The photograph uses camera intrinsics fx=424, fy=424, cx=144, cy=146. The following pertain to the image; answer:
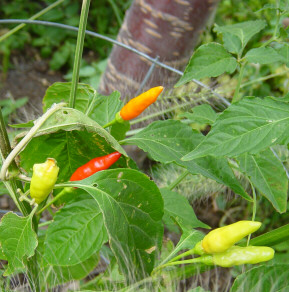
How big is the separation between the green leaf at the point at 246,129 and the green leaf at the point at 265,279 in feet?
0.62

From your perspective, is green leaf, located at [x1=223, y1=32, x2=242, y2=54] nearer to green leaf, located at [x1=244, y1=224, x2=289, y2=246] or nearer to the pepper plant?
the pepper plant

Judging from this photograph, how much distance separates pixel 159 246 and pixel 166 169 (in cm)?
80

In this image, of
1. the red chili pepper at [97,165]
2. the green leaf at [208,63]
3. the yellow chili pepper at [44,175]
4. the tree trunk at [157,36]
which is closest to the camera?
the yellow chili pepper at [44,175]

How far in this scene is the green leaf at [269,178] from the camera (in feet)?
2.40

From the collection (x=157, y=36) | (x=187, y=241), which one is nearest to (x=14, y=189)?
(x=187, y=241)

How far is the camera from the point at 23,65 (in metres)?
2.70

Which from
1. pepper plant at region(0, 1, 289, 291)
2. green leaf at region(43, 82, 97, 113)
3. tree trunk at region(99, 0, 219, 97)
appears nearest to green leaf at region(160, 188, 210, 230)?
pepper plant at region(0, 1, 289, 291)

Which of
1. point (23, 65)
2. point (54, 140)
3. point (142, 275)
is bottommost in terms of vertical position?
point (23, 65)

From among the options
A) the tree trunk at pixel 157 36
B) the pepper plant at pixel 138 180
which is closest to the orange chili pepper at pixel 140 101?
the pepper plant at pixel 138 180

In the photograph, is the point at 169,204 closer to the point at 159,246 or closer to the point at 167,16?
the point at 159,246

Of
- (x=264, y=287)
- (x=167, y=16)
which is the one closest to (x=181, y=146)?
(x=264, y=287)

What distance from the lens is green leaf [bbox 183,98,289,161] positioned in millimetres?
592

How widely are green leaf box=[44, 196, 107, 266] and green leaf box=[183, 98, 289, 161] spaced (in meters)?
0.23

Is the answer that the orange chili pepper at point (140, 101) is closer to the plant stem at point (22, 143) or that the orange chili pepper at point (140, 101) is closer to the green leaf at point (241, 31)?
the plant stem at point (22, 143)
